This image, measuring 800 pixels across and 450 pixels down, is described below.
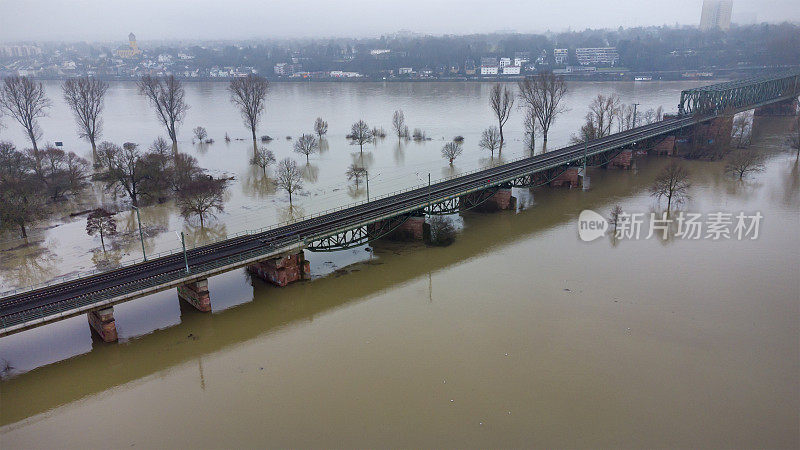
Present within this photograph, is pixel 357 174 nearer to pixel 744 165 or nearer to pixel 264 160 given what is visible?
pixel 264 160

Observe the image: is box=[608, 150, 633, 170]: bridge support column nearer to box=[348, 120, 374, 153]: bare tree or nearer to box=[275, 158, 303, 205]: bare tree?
box=[348, 120, 374, 153]: bare tree

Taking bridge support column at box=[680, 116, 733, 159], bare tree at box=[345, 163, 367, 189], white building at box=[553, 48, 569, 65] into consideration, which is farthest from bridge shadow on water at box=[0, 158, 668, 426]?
white building at box=[553, 48, 569, 65]

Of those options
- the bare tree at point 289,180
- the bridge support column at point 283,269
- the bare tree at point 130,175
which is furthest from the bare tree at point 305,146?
the bridge support column at point 283,269

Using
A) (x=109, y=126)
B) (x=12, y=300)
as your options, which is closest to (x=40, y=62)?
(x=109, y=126)

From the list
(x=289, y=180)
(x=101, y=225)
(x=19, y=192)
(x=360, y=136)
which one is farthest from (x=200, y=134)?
(x=101, y=225)

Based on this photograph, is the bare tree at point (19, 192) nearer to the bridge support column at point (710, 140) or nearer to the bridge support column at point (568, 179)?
the bridge support column at point (568, 179)

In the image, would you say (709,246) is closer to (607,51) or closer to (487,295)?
(487,295)
